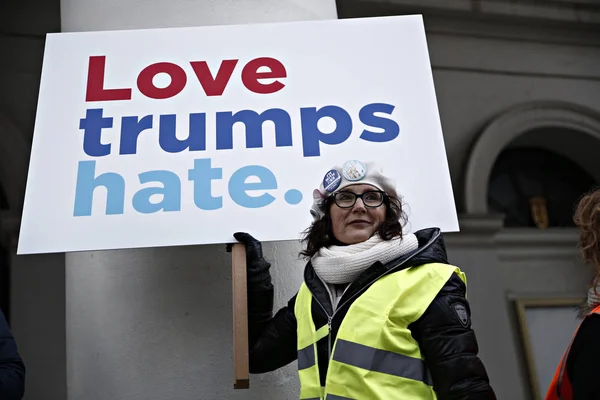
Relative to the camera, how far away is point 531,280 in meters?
4.23

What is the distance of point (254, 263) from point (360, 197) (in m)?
0.37

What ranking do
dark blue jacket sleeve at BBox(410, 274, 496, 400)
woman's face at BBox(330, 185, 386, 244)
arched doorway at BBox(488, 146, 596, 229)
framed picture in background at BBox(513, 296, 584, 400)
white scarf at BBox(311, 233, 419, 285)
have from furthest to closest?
1. arched doorway at BBox(488, 146, 596, 229)
2. framed picture in background at BBox(513, 296, 584, 400)
3. woman's face at BBox(330, 185, 386, 244)
4. white scarf at BBox(311, 233, 419, 285)
5. dark blue jacket sleeve at BBox(410, 274, 496, 400)

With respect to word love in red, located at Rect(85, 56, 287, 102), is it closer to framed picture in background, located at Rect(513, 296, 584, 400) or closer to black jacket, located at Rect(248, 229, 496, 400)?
black jacket, located at Rect(248, 229, 496, 400)

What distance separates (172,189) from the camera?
2.30 metres

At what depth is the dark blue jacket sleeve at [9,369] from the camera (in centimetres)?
196

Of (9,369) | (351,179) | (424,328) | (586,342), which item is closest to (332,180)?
(351,179)

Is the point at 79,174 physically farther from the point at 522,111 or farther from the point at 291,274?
the point at 522,111

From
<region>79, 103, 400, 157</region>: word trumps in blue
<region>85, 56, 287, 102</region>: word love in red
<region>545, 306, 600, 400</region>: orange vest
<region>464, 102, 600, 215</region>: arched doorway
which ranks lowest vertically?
<region>545, 306, 600, 400</region>: orange vest

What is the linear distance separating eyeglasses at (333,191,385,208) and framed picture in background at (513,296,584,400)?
2205 millimetres

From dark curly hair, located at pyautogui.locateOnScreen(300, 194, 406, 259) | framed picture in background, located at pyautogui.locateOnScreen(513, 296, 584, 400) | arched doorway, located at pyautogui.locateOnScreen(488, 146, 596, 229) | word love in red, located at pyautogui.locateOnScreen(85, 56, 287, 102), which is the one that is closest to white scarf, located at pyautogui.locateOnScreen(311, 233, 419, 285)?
dark curly hair, located at pyautogui.locateOnScreen(300, 194, 406, 259)

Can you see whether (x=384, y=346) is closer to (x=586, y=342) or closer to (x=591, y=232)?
(x=586, y=342)

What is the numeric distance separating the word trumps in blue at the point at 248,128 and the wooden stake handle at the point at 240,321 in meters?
0.40

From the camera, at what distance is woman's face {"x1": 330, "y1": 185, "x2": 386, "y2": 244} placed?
2.04 m

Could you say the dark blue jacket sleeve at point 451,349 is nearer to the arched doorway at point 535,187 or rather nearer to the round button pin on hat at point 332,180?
the round button pin on hat at point 332,180
